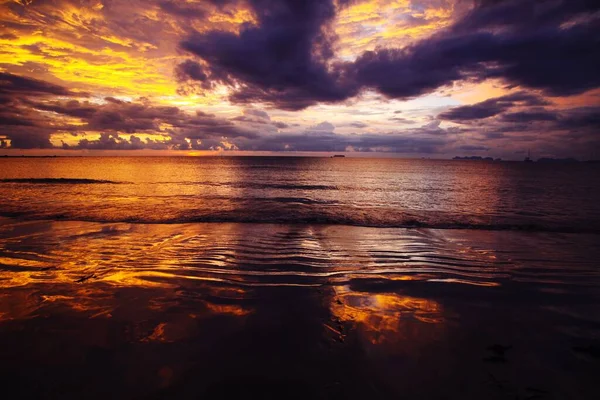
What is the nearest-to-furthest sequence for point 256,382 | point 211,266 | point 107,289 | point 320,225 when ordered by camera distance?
point 256,382 < point 107,289 < point 211,266 < point 320,225

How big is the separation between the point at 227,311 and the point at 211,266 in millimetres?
3394

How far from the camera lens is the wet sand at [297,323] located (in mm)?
4070

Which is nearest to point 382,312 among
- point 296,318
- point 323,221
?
point 296,318

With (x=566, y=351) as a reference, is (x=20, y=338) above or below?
below

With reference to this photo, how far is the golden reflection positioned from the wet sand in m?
0.04

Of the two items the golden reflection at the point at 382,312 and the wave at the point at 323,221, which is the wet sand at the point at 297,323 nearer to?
the golden reflection at the point at 382,312

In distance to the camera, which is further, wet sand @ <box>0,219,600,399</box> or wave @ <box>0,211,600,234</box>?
wave @ <box>0,211,600,234</box>

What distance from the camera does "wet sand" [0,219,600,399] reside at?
13.4 ft

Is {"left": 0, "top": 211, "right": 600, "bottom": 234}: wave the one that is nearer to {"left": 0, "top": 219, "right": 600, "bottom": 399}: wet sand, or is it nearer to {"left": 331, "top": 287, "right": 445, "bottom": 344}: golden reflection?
{"left": 0, "top": 219, "right": 600, "bottom": 399}: wet sand

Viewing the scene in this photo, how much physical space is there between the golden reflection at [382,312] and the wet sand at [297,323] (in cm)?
4

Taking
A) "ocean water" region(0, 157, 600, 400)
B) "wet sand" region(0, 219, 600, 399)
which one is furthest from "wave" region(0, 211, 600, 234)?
"wet sand" region(0, 219, 600, 399)

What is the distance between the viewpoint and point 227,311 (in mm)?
6164

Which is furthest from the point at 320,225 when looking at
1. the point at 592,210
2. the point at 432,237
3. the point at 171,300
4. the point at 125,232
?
the point at 592,210

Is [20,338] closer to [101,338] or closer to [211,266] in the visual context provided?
[101,338]
